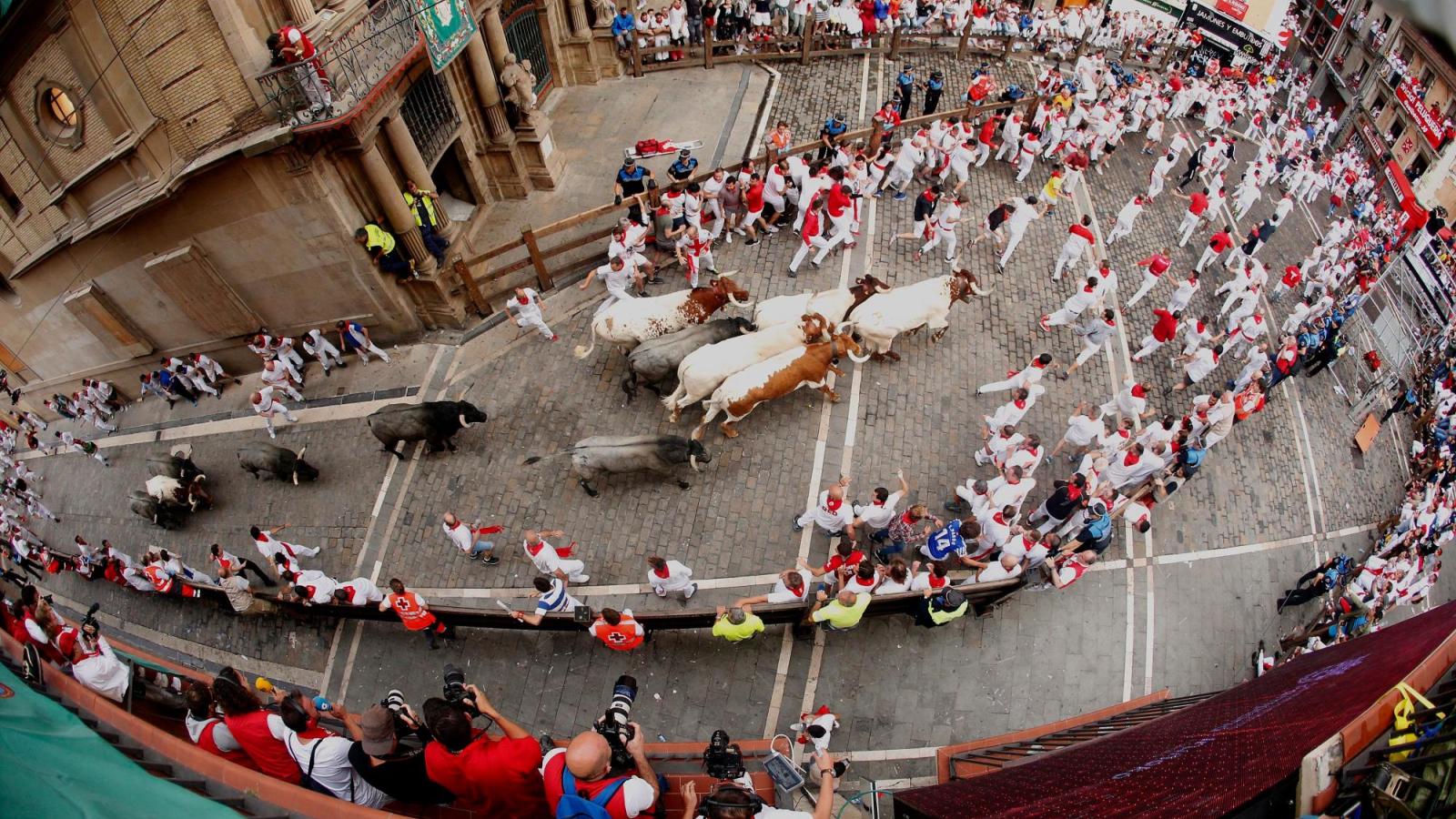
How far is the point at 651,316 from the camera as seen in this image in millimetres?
13656

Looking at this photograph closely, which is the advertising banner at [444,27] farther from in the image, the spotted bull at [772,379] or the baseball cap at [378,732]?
the baseball cap at [378,732]

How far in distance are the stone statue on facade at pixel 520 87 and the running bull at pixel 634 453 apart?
9871mm

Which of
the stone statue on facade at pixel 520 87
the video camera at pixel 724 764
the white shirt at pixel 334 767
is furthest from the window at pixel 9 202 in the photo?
the video camera at pixel 724 764

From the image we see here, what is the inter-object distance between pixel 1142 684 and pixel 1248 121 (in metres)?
26.0

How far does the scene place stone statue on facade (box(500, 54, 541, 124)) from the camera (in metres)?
17.1

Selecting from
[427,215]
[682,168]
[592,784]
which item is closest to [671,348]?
[682,168]

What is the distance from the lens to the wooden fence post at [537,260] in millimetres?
14883

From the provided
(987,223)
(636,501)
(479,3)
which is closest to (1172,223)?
(987,223)

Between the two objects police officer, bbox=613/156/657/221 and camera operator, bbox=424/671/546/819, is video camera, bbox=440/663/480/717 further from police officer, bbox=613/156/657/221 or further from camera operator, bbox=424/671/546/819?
police officer, bbox=613/156/657/221

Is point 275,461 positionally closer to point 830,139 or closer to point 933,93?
point 830,139

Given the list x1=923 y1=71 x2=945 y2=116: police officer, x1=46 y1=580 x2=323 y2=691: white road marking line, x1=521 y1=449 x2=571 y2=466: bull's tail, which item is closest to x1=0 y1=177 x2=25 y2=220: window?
x1=46 y1=580 x2=323 y2=691: white road marking line

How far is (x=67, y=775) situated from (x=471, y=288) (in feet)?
39.7

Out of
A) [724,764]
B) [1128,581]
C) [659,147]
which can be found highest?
[659,147]

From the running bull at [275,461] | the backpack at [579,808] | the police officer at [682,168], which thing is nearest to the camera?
the backpack at [579,808]
